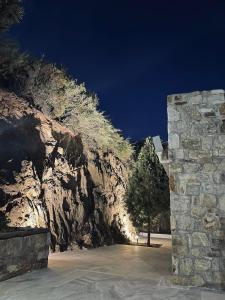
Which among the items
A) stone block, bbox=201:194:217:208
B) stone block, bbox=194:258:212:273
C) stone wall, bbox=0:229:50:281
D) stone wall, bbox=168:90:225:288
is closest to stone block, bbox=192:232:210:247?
stone wall, bbox=168:90:225:288

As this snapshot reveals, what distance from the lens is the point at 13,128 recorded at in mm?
9633

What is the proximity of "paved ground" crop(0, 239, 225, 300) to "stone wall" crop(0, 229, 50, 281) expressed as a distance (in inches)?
7.1

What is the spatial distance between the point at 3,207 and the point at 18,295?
384 cm

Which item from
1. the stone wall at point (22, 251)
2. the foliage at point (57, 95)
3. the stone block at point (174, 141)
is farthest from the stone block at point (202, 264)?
the foliage at point (57, 95)

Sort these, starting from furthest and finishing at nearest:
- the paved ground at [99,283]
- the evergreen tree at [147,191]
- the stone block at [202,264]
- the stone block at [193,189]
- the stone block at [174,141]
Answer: the evergreen tree at [147,191] → the stone block at [174,141] → the stone block at [193,189] → the stone block at [202,264] → the paved ground at [99,283]

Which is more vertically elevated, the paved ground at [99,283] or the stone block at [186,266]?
the stone block at [186,266]

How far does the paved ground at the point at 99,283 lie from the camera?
4.53m

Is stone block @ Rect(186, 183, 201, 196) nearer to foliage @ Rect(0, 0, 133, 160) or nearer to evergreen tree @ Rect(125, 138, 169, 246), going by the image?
evergreen tree @ Rect(125, 138, 169, 246)

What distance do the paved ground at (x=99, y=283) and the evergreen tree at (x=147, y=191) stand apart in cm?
432

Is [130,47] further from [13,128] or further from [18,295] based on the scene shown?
[18,295]

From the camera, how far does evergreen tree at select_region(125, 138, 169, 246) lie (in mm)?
11867

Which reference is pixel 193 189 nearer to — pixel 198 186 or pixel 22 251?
pixel 198 186

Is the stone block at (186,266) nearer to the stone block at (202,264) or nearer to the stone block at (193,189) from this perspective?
the stone block at (202,264)

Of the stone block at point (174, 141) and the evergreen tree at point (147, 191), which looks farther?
the evergreen tree at point (147, 191)
